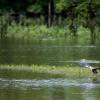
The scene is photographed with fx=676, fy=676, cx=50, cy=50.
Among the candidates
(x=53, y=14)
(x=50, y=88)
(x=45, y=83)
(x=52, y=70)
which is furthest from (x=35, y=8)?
(x=50, y=88)

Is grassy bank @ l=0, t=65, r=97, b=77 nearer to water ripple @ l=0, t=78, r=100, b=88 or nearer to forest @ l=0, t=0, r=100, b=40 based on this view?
water ripple @ l=0, t=78, r=100, b=88

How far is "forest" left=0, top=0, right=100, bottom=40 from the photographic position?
51.0 m

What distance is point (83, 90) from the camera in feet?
57.5

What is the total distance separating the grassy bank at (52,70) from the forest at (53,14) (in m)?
23.1

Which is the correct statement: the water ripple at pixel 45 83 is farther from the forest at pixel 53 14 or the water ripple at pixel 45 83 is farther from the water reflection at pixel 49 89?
the forest at pixel 53 14

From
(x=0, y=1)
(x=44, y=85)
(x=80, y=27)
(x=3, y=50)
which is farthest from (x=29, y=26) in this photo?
(x=44, y=85)

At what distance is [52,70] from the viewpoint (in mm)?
23266

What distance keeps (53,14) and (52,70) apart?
4650 cm

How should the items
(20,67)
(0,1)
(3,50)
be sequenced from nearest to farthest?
(20,67) < (3,50) < (0,1)

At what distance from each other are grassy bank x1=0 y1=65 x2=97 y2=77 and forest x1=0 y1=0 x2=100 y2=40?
23091mm

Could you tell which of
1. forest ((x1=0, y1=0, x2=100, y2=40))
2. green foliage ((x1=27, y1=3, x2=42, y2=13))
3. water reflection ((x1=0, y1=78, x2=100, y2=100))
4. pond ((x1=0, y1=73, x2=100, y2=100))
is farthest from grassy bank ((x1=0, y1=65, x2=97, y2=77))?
green foliage ((x1=27, y1=3, x2=42, y2=13))

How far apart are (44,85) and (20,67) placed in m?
6.06

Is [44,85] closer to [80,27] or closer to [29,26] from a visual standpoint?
[80,27]

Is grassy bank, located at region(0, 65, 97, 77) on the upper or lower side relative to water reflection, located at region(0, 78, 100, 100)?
lower
